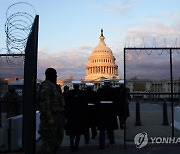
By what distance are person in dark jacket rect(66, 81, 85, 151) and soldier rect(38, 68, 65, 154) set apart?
2.44 metres

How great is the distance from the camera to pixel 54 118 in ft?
22.1

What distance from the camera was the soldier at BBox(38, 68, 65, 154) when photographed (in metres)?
6.55

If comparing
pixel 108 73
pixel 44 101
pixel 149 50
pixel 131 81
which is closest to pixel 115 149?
pixel 131 81

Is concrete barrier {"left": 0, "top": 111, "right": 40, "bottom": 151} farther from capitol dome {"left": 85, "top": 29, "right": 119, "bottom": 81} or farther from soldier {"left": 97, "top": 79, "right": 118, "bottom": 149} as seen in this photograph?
capitol dome {"left": 85, "top": 29, "right": 119, "bottom": 81}

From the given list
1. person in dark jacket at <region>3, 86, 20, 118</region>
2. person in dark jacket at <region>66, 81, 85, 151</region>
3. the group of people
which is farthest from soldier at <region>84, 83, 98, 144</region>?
person in dark jacket at <region>3, 86, 20, 118</region>

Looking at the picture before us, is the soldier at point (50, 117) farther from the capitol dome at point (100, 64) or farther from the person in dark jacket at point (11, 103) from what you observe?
the capitol dome at point (100, 64)

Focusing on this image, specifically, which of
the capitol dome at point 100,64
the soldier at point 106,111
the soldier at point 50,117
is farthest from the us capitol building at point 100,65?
the soldier at point 50,117

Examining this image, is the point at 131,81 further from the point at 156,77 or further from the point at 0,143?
the point at 0,143

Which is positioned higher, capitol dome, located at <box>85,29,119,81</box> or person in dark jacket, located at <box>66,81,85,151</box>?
capitol dome, located at <box>85,29,119,81</box>

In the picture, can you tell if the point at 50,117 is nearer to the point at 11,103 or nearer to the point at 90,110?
the point at 90,110

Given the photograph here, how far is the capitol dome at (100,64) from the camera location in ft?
361

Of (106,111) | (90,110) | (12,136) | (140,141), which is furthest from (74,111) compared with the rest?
(140,141)

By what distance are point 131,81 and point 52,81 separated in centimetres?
381

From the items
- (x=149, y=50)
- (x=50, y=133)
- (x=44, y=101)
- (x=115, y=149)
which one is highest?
(x=149, y=50)
